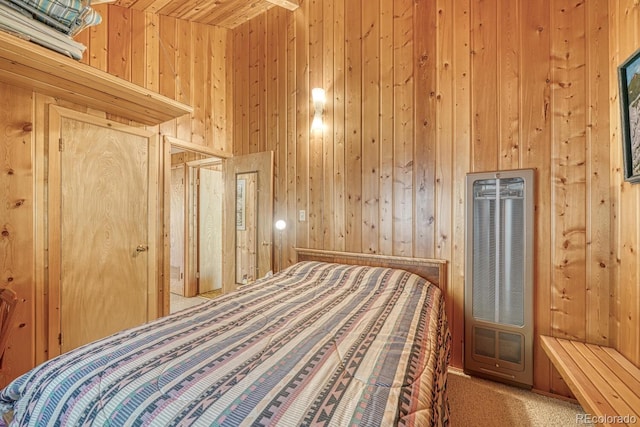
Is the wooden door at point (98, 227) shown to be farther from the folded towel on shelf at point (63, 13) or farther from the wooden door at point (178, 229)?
the wooden door at point (178, 229)

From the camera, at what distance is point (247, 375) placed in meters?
0.97

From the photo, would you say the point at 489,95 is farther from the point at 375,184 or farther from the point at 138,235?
the point at 138,235

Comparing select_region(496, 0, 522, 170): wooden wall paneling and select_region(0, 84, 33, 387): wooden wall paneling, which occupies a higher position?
select_region(496, 0, 522, 170): wooden wall paneling

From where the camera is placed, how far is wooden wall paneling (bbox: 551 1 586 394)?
1874 millimetres

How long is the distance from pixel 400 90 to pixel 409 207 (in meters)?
1.00

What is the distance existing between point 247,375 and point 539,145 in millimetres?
2265

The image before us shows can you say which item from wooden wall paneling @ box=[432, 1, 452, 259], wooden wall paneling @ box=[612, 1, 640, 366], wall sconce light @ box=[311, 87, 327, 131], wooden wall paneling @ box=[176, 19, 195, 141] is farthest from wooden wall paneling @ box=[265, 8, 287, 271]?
wooden wall paneling @ box=[612, 1, 640, 366]

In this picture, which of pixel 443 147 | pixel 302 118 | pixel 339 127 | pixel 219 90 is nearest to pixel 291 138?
pixel 302 118

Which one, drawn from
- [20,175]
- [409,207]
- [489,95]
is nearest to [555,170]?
[489,95]

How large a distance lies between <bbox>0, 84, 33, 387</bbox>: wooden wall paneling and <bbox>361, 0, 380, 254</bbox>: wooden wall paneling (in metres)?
2.49

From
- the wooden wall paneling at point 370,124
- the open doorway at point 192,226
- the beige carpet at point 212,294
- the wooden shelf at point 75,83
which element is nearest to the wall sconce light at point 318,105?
the wooden wall paneling at point 370,124

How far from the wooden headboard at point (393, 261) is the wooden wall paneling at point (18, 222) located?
206cm

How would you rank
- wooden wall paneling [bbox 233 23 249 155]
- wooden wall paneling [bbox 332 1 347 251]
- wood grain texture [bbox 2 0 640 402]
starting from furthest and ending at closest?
wooden wall paneling [bbox 233 23 249 155], wooden wall paneling [bbox 332 1 347 251], wood grain texture [bbox 2 0 640 402]

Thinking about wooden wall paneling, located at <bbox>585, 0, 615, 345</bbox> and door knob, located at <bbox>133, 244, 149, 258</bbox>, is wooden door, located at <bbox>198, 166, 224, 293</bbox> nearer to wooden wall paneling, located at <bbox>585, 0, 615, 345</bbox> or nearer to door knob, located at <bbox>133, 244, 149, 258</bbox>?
door knob, located at <bbox>133, 244, 149, 258</bbox>
